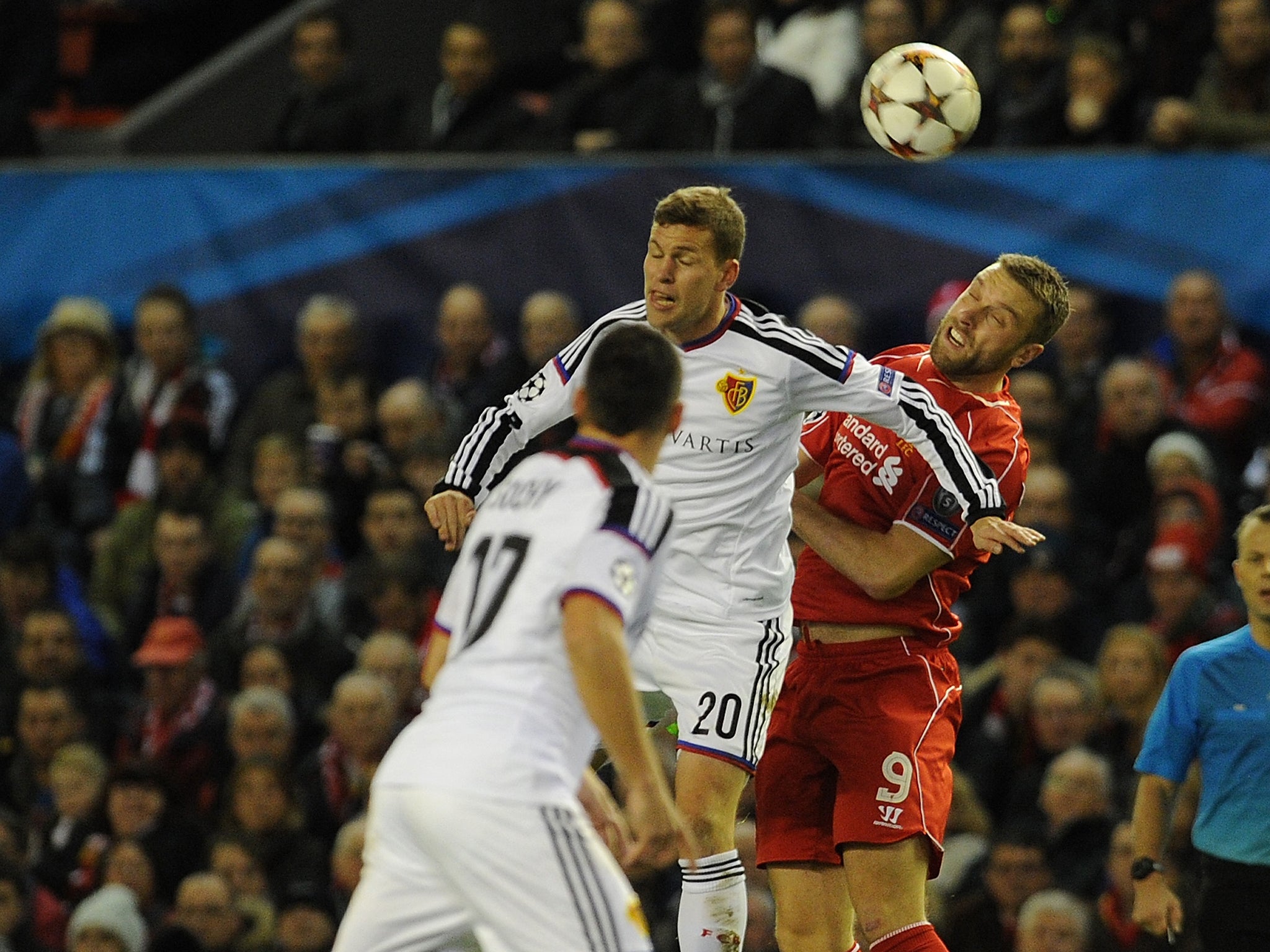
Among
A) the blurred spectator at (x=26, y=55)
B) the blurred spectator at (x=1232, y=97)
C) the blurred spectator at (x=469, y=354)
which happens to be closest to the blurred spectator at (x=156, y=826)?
the blurred spectator at (x=469, y=354)

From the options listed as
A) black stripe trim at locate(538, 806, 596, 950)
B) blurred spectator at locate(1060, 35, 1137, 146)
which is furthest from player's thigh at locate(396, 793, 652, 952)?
blurred spectator at locate(1060, 35, 1137, 146)

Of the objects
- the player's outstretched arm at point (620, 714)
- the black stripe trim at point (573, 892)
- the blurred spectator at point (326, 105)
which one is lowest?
the black stripe trim at point (573, 892)

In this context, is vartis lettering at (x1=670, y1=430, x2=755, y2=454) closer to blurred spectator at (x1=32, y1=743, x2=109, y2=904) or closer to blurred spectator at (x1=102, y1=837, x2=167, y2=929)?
blurred spectator at (x1=102, y1=837, x2=167, y2=929)

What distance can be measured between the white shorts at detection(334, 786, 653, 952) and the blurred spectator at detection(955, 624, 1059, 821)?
5.76 metres

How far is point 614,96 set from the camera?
1432 cm

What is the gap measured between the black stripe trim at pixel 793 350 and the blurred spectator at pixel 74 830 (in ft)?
19.8

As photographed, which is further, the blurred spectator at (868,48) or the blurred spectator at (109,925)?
the blurred spectator at (868,48)

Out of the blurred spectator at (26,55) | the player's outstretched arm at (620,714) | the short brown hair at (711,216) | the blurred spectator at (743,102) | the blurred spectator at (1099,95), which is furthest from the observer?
the blurred spectator at (26,55)

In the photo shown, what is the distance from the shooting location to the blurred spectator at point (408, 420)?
1312cm

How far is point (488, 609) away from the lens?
5.92 meters

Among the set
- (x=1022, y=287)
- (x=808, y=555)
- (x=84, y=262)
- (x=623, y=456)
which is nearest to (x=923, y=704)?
(x=808, y=555)

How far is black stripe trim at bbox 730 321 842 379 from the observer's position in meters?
7.45

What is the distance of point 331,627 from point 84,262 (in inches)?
139

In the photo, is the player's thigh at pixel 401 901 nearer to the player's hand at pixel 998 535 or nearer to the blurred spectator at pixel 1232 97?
the player's hand at pixel 998 535
